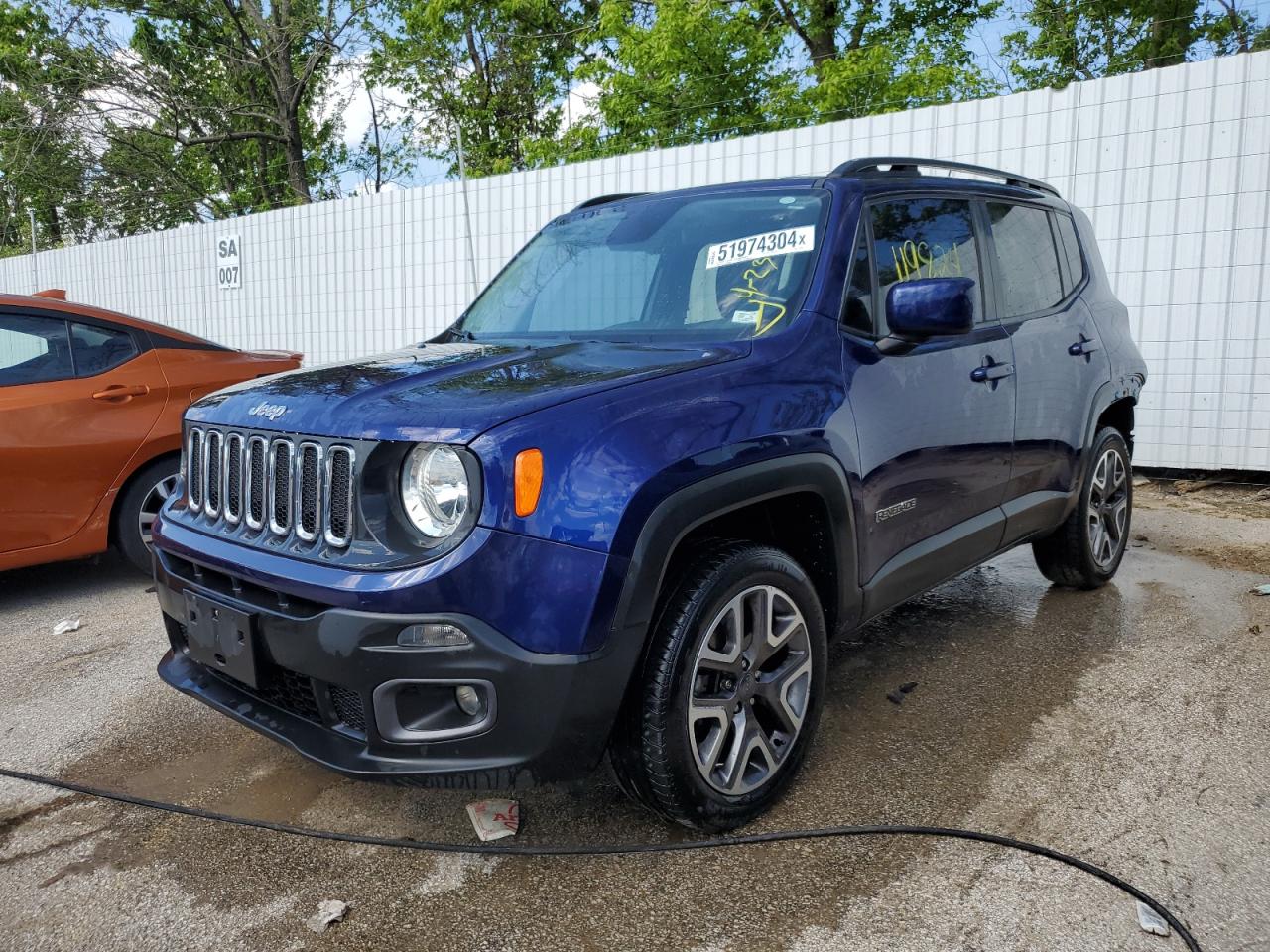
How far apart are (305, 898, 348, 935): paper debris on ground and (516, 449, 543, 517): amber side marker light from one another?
3.42ft

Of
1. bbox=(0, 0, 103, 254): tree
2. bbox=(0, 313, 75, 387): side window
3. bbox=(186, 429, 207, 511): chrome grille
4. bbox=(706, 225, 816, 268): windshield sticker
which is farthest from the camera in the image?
bbox=(0, 0, 103, 254): tree

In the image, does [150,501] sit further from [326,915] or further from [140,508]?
[326,915]

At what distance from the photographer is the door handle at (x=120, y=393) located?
192 inches

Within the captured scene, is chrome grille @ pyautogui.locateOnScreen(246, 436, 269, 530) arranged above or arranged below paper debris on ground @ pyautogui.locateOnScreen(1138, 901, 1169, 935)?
above

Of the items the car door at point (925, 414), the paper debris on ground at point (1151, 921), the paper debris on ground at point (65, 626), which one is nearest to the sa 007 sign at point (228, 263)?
the paper debris on ground at point (65, 626)

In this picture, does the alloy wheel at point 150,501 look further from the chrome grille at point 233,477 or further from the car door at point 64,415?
the chrome grille at point 233,477

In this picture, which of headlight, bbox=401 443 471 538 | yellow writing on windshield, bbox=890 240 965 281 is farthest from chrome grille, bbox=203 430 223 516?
yellow writing on windshield, bbox=890 240 965 281

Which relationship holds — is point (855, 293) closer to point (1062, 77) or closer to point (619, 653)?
point (619, 653)

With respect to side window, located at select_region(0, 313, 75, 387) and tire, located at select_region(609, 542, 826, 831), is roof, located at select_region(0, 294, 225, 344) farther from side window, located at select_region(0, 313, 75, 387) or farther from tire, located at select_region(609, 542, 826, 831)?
tire, located at select_region(609, 542, 826, 831)

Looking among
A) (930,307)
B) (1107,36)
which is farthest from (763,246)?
(1107,36)

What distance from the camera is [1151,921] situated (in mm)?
2201

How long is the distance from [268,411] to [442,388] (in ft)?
1.55

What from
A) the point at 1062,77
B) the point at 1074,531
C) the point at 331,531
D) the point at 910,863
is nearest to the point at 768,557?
the point at 910,863

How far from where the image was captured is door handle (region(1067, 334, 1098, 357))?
4.09 meters
